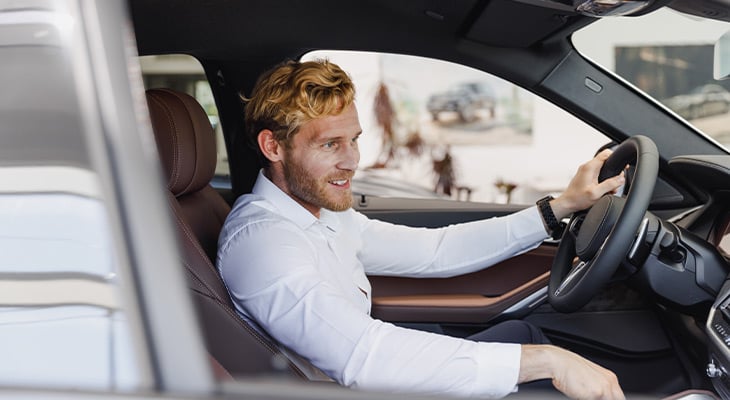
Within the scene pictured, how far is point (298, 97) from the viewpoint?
74.6 inches

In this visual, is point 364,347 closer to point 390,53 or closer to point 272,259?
point 272,259

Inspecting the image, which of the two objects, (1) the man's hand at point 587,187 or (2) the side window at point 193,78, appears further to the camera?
(2) the side window at point 193,78

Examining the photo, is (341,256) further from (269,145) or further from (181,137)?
(181,137)

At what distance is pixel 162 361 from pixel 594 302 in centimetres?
174

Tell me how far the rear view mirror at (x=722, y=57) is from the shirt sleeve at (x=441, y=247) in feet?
2.56

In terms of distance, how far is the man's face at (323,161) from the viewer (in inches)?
75.1

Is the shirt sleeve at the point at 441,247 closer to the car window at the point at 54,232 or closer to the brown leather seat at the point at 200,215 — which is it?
the brown leather seat at the point at 200,215

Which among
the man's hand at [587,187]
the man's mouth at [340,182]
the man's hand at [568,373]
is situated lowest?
the man's hand at [568,373]

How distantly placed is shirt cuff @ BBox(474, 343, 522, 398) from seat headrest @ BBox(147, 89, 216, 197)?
76cm

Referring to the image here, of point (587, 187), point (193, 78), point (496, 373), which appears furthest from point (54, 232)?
point (193, 78)

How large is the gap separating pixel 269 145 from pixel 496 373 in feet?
2.45

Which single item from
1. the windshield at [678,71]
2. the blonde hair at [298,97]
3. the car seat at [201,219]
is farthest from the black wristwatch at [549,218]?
the windshield at [678,71]

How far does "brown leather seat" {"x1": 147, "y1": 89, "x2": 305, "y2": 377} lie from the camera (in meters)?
1.42

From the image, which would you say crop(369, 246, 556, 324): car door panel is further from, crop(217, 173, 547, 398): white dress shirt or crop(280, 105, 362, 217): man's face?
A: crop(280, 105, 362, 217): man's face
